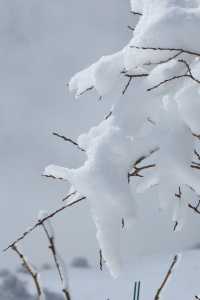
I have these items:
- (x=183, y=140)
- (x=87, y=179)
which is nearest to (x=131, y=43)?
(x=183, y=140)

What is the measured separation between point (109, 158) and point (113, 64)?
46 cm

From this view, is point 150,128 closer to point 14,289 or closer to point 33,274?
point 33,274

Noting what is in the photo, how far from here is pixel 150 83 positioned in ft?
7.24

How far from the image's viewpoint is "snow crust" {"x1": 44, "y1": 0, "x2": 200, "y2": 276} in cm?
203

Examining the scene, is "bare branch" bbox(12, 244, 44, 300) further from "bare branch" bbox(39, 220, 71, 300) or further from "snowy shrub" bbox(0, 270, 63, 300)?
"snowy shrub" bbox(0, 270, 63, 300)

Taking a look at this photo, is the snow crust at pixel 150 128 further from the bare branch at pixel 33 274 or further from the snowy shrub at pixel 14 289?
the snowy shrub at pixel 14 289

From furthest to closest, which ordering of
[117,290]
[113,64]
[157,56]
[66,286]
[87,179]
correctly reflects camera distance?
[117,290] < [113,64] < [157,56] < [87,179] < [66,286]

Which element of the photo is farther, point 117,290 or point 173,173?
point 117,290

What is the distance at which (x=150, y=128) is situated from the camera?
2129 millimetres

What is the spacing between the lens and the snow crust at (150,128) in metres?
2.03

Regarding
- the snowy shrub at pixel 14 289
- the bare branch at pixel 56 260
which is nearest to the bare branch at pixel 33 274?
the bare branch at pixel 56 260

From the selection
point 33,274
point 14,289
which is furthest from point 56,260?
point 14,289

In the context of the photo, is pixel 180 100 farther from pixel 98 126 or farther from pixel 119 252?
pixel 119 252

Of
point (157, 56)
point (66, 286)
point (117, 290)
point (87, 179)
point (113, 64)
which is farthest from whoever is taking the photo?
point (117, 290)
